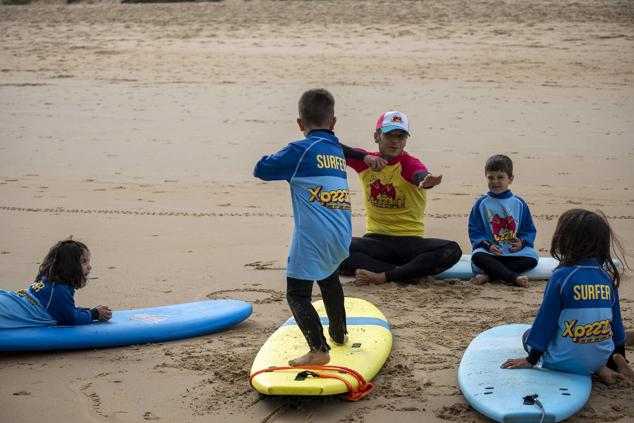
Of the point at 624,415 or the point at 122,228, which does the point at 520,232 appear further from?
the point at 122,228

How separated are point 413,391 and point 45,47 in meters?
15.0

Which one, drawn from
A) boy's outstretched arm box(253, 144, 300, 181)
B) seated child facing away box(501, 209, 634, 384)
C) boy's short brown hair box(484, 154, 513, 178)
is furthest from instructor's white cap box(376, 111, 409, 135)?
seated child facing away box(501, 209, 634, 384)

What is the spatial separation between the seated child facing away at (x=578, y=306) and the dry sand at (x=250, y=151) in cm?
23

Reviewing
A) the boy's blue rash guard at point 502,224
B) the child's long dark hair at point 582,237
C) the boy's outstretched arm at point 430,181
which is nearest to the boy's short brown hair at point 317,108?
the boy's outstretched arm at point 430,181

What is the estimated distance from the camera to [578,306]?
414 centimetres

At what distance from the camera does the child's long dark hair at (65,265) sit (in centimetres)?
489

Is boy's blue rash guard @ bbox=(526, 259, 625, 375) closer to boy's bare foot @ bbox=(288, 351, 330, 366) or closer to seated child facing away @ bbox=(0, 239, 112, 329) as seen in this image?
boy's bare foot @ bbox=(288, 351, 330, 366)

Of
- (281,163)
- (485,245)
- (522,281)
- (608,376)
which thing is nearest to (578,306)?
(608,376)

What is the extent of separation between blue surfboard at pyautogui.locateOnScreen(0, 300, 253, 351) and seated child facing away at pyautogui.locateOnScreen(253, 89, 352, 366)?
35.8 inches

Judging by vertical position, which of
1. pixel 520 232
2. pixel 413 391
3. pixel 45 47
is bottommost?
pixel 413 391

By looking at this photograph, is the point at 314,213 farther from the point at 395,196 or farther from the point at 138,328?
the point at 395,196

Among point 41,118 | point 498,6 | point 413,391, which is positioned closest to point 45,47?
point 41,118

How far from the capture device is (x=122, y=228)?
7.80 m

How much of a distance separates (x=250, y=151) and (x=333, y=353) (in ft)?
21.6
